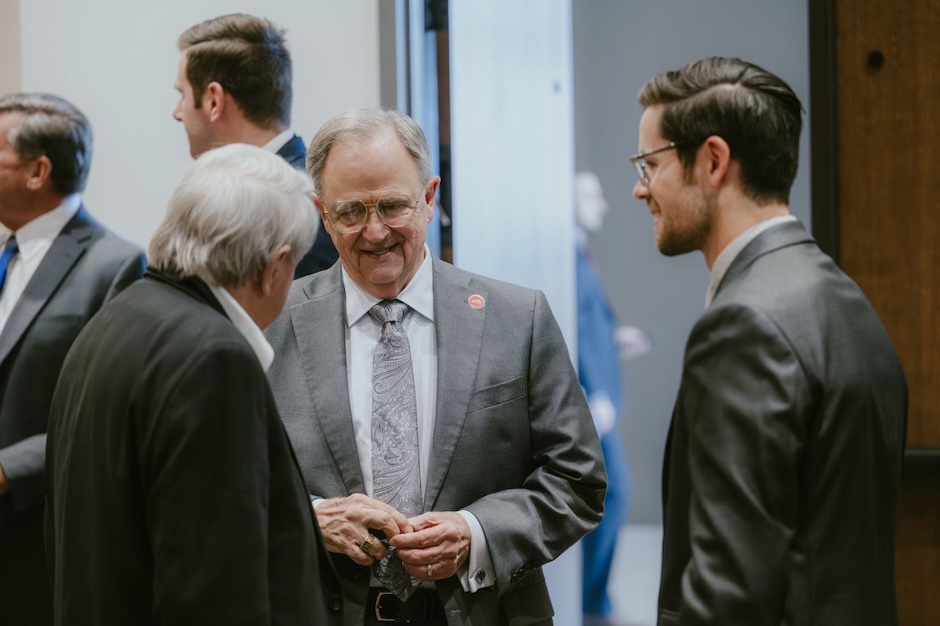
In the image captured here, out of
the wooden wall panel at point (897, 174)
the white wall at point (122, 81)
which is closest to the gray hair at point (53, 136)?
the white wall at point (122, 81)

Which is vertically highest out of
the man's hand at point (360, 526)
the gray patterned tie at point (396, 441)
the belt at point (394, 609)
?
the gray patterned tie at point (396, 441)

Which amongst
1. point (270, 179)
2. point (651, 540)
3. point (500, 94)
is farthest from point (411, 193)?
point (651, 540)

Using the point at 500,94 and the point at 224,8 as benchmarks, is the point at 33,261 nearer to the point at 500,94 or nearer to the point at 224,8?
the point at 224,8

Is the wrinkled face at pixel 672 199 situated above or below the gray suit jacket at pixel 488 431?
above

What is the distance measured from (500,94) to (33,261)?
142 cm

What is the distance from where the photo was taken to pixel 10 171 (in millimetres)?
2930

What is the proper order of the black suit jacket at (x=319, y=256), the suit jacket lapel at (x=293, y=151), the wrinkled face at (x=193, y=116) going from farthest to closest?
the wrinkled face at (x=193, y=116), the suit jacket lapel at (x=293, y=151), the black suit jacket at (x=319, y=256)

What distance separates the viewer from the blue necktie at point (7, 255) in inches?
115

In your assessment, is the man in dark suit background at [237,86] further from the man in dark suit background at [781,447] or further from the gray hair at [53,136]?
the man in dark suit background at [781,447]

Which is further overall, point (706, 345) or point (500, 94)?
point (500, 94)

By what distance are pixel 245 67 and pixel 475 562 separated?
149 cm

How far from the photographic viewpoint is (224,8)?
11.6 ft

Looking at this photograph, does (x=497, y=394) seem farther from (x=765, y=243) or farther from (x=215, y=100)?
(x=215, y=100)

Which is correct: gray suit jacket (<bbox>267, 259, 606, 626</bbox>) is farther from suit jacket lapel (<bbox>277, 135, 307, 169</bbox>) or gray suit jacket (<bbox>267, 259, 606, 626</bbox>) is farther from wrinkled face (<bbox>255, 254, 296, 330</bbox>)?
suit jacket lapel (<bbox>277, 135, 307, 169</bbox>)
